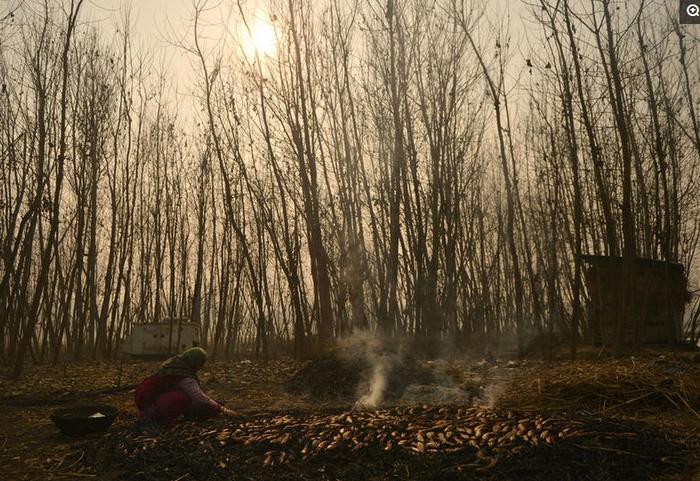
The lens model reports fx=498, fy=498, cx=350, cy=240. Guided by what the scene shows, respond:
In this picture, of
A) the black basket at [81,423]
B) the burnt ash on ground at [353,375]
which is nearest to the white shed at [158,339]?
the burnt ash on ground at [353,375]

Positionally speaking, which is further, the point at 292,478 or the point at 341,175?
the point at 341,175

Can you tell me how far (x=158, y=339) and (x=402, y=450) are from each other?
12569mm

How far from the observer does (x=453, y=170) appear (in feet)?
44.5

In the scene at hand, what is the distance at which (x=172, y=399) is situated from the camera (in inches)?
189

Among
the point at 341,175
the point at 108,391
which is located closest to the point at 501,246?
the point at 341,175

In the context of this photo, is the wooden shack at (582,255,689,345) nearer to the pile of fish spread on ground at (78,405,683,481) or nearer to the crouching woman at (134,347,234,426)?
the pile of fish spread on ground at (78,405,683,481)

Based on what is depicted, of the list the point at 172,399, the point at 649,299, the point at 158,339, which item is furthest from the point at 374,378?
the point at 158,339

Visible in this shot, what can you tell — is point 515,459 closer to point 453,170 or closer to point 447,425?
point 447,425

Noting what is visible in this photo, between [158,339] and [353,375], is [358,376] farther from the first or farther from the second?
[158,339]

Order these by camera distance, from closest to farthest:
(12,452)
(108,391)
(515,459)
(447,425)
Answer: (515,459)
(447,425)
(12,452)
(108,391)

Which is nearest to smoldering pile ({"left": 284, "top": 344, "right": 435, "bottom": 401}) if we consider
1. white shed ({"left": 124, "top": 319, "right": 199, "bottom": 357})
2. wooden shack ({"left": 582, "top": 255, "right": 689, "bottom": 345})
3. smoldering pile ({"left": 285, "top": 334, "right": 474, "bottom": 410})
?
smoldering pile ({"left": 285, "top": 334, "right": 474, "bottom": 410})

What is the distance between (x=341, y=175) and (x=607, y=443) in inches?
382

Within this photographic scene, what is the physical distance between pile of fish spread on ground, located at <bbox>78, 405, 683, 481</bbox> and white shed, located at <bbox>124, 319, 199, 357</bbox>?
10510 millimetres

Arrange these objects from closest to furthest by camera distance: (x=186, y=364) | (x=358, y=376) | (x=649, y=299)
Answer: (x=186, y=364) → (x=358, y=376) → (x=649, y=299)
